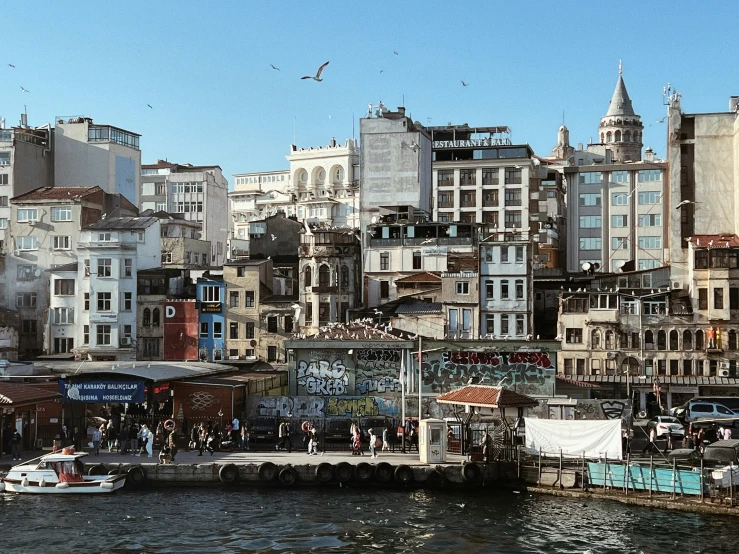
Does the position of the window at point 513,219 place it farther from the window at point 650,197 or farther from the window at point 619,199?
the window at point 650,197

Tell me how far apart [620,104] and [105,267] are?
422ft

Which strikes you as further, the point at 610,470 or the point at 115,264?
the point at 115,264

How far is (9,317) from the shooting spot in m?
85.8

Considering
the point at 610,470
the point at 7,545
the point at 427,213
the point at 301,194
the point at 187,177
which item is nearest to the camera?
the point at 7,545

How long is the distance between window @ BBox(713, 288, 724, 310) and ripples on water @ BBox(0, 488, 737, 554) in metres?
35.5

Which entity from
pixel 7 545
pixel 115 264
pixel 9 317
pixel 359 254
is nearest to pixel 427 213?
pixel 359 254

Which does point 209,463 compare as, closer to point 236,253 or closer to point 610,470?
point 610,470

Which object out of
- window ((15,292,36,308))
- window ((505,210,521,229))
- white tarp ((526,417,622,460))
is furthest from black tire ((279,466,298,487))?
window ((505,210,521,229))

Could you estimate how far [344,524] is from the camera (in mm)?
42094

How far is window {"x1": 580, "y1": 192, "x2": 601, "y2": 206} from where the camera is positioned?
113m

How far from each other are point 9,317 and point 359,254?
28300 millimetres

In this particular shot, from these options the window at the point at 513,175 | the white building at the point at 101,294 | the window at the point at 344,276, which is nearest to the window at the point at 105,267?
the white building at the point at 101,294

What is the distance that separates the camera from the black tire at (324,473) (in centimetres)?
4866

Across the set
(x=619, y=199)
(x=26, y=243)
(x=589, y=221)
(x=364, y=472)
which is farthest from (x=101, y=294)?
(x=619, y=199)
